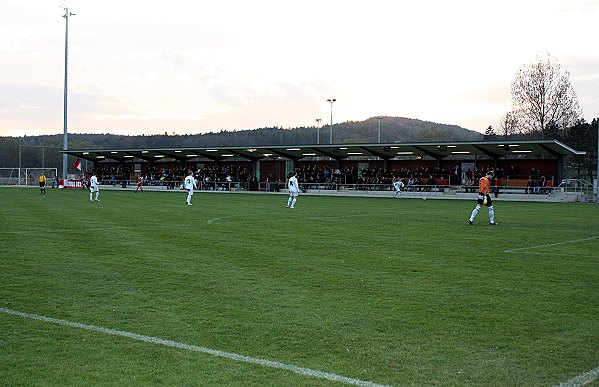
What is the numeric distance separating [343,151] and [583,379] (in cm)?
5126

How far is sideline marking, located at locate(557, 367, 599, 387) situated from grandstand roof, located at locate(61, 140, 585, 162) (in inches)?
1577

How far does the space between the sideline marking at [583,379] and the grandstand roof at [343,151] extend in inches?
1577

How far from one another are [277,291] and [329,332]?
2399mm

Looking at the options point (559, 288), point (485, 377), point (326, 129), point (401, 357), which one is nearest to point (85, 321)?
point (401, 357)

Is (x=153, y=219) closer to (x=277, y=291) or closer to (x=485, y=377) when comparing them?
(x=277, y=291)

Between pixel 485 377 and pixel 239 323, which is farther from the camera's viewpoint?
pixel 239 323

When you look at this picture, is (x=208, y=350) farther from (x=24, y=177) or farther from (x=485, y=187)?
(x=24, y=177)

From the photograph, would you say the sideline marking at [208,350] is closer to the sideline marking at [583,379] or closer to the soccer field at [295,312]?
the soccer field at [295,312]

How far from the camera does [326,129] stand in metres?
182

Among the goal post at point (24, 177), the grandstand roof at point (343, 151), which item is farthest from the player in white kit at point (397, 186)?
the goal post at point (24, 177)

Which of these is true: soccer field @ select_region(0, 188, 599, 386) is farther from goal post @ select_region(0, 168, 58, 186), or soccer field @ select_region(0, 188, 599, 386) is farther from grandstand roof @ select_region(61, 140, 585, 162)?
goal post @ select_region(0, 168, 58, 186)

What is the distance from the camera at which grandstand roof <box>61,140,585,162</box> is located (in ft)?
155

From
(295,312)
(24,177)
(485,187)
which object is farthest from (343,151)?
(295,312)

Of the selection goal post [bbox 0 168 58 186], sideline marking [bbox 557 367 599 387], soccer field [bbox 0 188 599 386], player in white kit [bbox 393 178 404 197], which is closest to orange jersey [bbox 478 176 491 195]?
soccer field [bbox 0 188 599 386]
